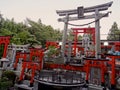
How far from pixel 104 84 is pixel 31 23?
23582mm

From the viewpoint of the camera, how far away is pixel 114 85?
8.48 meters

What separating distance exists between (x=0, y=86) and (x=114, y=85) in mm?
7319

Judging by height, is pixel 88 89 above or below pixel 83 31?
below

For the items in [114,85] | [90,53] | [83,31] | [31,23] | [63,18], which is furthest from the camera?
[31,23]

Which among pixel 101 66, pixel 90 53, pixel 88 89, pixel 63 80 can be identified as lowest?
pixel 88 89

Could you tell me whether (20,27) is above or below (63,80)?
above

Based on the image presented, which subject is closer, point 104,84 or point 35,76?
point 104,84

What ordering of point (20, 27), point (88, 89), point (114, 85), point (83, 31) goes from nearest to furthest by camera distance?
point (114, 85), point (88, 89), point (83, 31), point (20, 27)

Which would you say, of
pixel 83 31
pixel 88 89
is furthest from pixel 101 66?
pixel 83 31

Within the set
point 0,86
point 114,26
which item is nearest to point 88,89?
point 0,86

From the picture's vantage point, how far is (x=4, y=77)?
9836 millimetres

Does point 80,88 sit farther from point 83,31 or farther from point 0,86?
point 83,31

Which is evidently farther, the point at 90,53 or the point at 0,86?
the point at 90,53

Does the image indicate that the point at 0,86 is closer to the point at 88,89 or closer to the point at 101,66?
the point at 88,89
